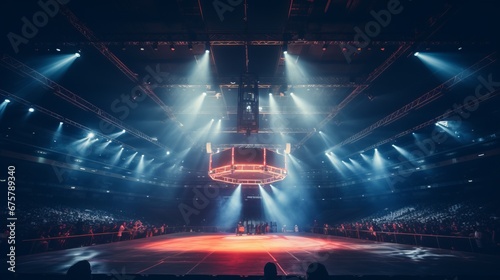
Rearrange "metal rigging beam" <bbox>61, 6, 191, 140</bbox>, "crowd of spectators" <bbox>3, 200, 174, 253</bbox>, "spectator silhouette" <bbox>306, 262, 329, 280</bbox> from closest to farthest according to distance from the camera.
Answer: "spectator silhouette" <bbox>306, 262, 329, 280</bbox>
"metal rigging beam" <bbox>61, 6, 191, 140</bbox>
"crowd of spectators" <bbox>3, 200, 174, 253</bbox>

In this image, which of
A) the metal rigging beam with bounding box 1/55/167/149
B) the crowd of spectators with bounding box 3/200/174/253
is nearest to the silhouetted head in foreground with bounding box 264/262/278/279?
the crowd of spectators with bounding box 3/200/174/253

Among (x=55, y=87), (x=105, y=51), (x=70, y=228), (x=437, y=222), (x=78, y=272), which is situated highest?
(x=105, y=51)

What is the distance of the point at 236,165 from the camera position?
11.8 meters

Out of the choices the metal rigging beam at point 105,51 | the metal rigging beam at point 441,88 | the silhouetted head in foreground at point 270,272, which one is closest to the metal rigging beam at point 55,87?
the metal rigging beam at point 105,51

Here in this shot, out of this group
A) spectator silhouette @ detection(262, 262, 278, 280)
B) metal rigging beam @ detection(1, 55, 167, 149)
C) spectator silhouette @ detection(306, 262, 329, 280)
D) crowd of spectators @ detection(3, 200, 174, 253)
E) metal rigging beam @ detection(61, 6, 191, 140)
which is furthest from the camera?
crowd of spectators @ detection(3, 200, 174, 253)

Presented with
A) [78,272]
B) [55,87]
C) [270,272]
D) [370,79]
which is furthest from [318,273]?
[55,87]

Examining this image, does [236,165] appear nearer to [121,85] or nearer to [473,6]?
[121,85]

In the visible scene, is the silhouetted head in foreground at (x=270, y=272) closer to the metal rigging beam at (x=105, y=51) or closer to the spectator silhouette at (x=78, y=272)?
the spectator silhouette at (x=78, y=272)

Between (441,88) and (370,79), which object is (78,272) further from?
(441,88)

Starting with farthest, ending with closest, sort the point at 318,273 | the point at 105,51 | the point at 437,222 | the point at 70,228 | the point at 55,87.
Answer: the point at 437,222
the point at 70,228
the point at 55,87
the point at 105,51
the point at 318,273

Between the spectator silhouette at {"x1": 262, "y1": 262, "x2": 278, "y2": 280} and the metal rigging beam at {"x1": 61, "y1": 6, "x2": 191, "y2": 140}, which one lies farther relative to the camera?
the metal rigging beam at {"x1": 61, "y1": 6, "x2": 191, "y2": 140}

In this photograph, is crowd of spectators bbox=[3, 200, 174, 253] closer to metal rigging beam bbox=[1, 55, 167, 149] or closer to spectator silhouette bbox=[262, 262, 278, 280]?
metal rigging beam bbox=[1, 55, 167, 149]

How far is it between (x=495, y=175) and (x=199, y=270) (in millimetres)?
22736

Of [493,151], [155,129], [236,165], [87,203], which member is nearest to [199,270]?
[236,165]
